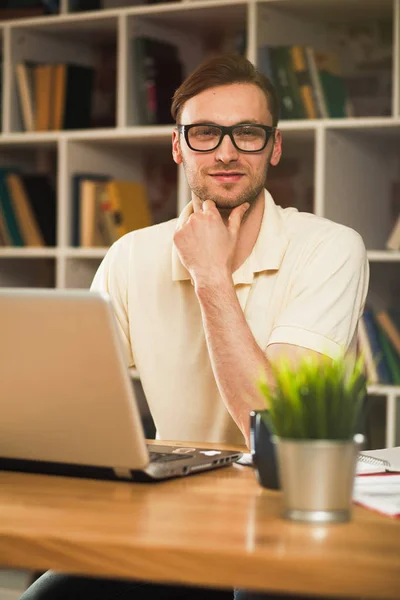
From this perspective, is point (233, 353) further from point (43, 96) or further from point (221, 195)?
A: point (43, 96)

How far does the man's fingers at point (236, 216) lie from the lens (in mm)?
1956

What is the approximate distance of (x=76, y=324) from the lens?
1050 millimetres

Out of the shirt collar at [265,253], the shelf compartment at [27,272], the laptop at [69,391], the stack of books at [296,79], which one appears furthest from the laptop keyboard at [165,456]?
the shelf compartment at [27,272]

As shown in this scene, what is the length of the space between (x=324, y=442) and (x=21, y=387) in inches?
15.6

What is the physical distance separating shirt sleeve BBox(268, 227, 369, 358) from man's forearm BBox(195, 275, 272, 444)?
0.09 metres

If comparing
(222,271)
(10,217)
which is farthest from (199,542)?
(10,217)

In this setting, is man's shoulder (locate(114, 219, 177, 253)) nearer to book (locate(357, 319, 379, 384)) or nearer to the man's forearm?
the man's forearm

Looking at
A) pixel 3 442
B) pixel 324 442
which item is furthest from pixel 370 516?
pixel 3 442

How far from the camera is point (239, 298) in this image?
1.93 metres

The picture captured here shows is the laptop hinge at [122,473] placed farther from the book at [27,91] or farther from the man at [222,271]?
the book at [27,91]

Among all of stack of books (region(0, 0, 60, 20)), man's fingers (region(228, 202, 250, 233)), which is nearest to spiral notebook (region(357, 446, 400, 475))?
man's fingers (region(228, 202, 250, 233))

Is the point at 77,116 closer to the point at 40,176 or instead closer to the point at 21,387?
the point at 40,176

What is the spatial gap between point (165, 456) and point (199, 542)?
416 mm

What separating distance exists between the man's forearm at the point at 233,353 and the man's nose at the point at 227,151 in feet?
1.00
